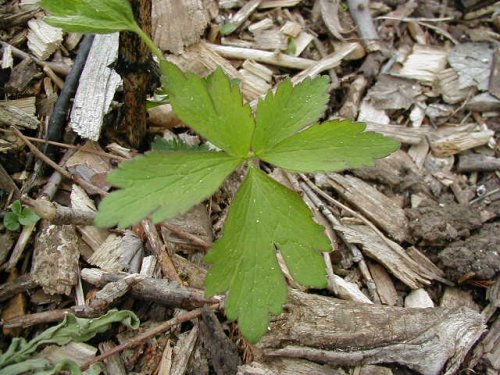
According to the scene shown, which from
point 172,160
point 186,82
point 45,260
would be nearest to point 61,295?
point 45,260

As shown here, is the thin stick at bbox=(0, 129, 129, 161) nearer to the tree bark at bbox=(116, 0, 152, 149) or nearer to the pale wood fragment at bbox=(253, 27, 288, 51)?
the tree bark at bbox=(116, 0, 152, 149)

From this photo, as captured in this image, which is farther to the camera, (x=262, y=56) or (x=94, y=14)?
(x=262, y=56)

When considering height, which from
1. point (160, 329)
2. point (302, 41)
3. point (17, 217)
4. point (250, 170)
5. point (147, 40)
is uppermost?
point (147, 40)

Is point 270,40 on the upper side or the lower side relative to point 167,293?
upper

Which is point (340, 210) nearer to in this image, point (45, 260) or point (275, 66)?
point (275, 66)

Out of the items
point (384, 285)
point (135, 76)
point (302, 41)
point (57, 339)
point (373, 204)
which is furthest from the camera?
point (302, 41)

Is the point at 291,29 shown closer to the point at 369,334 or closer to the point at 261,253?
the point at 261,253

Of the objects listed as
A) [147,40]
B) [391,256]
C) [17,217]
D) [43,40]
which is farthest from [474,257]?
[43,40]

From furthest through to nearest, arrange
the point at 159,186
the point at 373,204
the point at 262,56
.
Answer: the point at 262,56 → the point at 373,204 → the point at 159,186
